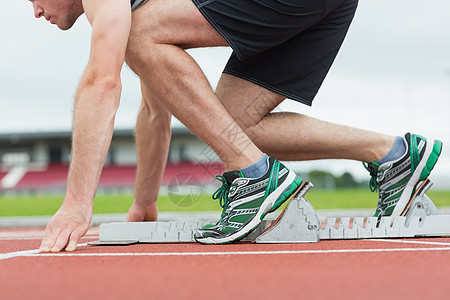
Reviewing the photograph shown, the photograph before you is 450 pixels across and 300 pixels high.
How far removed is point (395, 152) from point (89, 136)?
4.31 feet

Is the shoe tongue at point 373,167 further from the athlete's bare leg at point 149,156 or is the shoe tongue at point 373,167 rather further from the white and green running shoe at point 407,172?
the athlete's bare leg at point 149,156

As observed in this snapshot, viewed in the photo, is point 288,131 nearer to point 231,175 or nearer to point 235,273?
point 231,175

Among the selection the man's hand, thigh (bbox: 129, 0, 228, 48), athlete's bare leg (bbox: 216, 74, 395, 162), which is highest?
thigh (bbox: 129, 0, 228, 48)

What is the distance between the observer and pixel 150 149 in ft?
9.59

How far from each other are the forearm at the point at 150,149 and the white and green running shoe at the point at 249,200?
3.06 feet

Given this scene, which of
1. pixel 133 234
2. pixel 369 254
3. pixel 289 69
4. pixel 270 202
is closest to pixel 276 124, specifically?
pixel 289 69

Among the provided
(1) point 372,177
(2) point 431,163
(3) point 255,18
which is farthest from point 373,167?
(3) point 255,18

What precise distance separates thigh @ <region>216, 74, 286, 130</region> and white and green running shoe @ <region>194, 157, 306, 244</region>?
0.44 meters

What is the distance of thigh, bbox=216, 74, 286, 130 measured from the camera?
2408 mm

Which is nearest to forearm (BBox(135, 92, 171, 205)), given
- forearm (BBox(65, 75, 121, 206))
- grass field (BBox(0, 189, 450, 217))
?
grass field (BBox(0, 189, 450, 217))

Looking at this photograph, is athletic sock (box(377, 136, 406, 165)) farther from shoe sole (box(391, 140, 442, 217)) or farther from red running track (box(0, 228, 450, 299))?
red running track (box(0, 228, 450, 299))

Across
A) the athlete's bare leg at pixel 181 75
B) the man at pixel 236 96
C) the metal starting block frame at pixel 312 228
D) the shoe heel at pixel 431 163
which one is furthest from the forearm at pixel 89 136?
the shoe heel at pixel 431 163

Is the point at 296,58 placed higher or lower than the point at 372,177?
higher

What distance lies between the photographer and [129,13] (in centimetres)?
199
